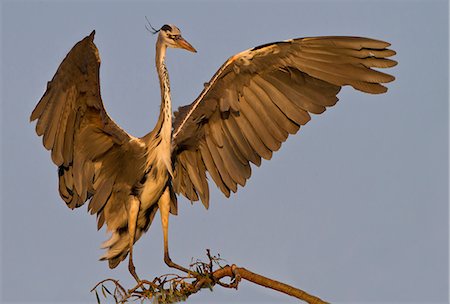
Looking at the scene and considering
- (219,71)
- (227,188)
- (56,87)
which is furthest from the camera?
(227,188)

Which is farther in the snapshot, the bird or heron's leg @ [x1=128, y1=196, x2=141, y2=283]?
heron's leg @ [x1=128, y1=196, x2=141, y2=283]

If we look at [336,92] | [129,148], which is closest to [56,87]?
[129,148]

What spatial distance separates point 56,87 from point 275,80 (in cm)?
185

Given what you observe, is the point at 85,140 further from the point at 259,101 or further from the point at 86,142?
the point at 259,101

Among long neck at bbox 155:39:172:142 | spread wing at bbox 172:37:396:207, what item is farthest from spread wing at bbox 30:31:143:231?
spread wing at bbox 172:37:396:207

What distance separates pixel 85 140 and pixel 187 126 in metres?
0.90

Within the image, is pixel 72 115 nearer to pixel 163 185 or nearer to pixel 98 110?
pixel 98 110

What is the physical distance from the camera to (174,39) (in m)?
7.12

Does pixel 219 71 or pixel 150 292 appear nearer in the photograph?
pixel 150 292

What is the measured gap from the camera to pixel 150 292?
5605 millimetres

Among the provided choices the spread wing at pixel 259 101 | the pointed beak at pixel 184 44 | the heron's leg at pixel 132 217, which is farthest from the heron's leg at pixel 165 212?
the pointed beak at pixel 184 44

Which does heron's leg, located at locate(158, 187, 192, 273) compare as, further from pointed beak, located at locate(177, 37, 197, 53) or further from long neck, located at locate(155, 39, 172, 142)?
pointed beak, located at locate(177, 37, 197, 53)

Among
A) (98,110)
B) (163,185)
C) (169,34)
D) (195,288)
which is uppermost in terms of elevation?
(169,34)

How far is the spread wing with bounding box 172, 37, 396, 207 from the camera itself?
6.79 m
